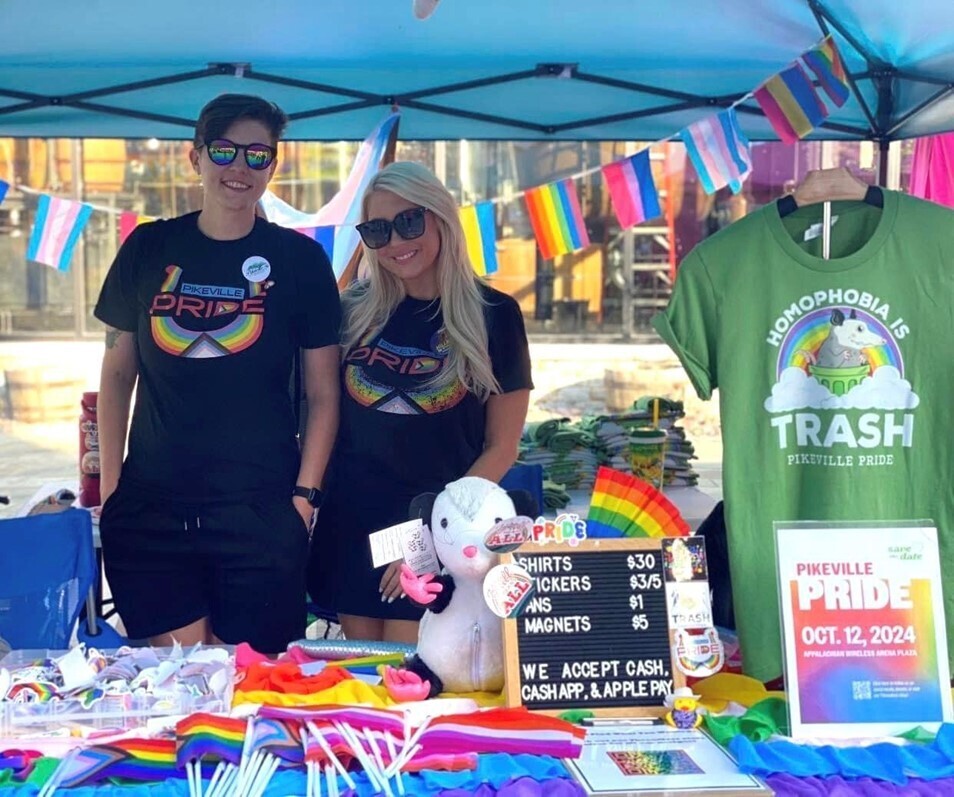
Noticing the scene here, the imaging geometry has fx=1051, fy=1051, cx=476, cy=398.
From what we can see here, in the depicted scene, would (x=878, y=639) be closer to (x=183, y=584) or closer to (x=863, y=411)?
(x=863, y=411)

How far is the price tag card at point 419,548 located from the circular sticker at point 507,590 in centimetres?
12

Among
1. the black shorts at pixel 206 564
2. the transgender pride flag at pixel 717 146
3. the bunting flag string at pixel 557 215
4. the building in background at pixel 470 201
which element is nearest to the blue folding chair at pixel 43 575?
the black shorts at pixel 206 564

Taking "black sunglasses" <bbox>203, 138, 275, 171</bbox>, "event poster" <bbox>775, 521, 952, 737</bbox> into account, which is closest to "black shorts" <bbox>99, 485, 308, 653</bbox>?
"black sunglasses" <bbox>203, 138, 275, 171</bbox>

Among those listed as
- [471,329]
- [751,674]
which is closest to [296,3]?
[471,329]

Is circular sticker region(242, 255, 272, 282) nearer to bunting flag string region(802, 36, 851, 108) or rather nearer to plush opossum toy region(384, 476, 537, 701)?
plush opossum toy region(384, 476, 537, 701)

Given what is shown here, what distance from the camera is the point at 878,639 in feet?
5.27

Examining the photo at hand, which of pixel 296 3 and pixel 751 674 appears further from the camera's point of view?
pixel 296 3

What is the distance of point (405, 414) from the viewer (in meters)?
2.24

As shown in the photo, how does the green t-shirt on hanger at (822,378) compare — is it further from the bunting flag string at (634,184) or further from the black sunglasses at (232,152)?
the bunting flag string at (634,184)

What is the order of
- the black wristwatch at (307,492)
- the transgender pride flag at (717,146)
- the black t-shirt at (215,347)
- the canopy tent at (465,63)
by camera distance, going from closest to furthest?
the black t-shirt at (215,347), the black wristwatch at (307,492), the canopy tent at (465,63), the transgender pride flag at (717,146)

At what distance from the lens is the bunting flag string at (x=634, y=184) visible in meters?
3.94

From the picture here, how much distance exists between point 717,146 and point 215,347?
232 cm

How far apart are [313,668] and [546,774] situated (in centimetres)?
50

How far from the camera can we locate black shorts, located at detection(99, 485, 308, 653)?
220 centimetres
